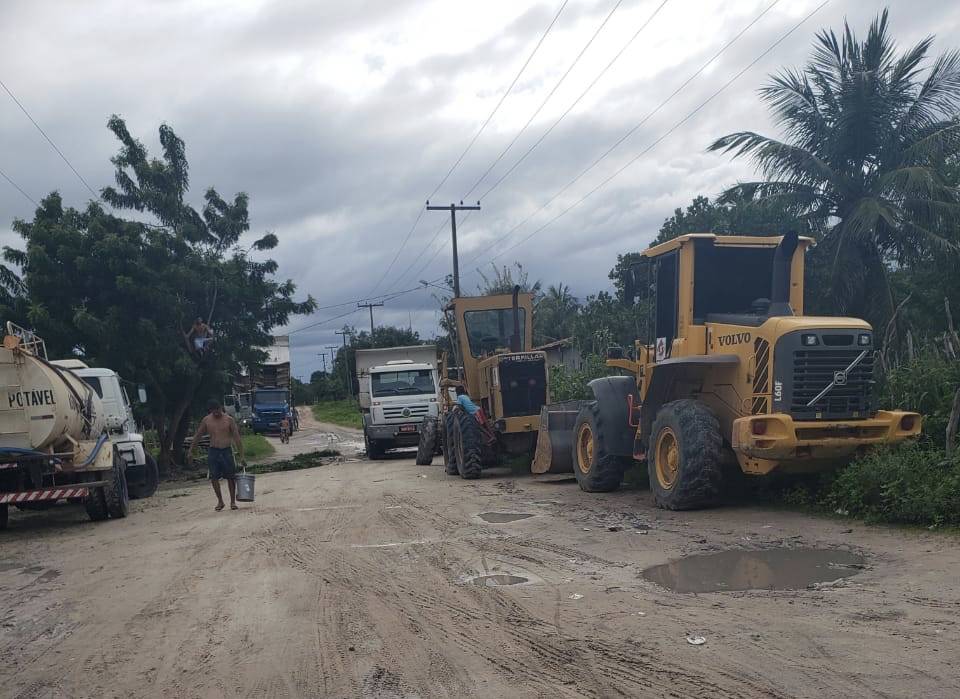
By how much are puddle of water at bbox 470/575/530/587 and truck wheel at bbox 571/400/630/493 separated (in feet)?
17.2

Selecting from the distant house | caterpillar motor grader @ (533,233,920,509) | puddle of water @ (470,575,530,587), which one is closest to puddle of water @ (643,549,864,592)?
puddle of water @ (470,575,530,587)

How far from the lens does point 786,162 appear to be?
19.8 m

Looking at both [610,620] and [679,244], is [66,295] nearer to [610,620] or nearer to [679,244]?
[679,244]

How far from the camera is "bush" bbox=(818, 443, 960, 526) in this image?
26.7 ft

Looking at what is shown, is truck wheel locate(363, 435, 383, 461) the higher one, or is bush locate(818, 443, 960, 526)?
bush locate(818, 443, 960, 526)

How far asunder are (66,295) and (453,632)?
61.5ft

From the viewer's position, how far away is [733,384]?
1018cm

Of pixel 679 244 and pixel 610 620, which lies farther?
pixel 679 244

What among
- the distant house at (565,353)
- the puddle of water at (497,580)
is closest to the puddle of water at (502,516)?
Answer: the puddle of water at (497,580)

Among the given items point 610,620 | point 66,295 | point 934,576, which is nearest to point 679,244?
point 934,576

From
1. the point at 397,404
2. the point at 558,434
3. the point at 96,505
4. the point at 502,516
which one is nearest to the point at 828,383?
the point at 502,516

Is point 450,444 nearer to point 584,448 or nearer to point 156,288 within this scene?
point 584,448

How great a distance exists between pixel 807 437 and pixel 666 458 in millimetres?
1948

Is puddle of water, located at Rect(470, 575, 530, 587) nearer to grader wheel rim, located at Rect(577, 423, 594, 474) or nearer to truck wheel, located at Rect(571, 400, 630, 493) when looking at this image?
truck wheel, located at Rect(571, 400, 630, 493)
